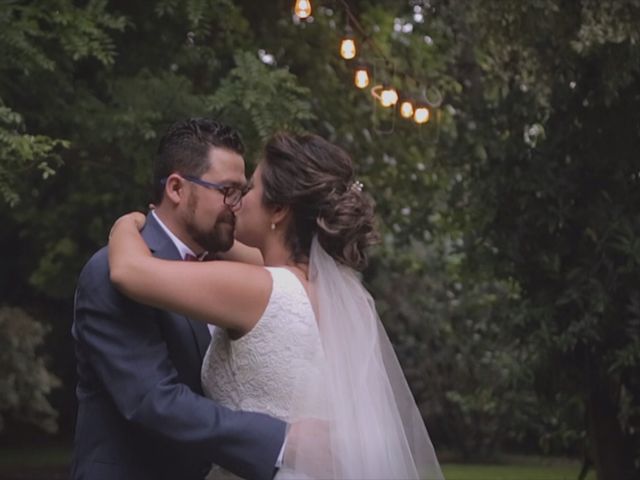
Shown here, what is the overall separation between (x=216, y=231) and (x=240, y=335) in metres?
0.31

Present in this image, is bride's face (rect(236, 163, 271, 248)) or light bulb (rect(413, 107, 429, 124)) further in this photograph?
light bulb (rect(413, 107, 429, 124))

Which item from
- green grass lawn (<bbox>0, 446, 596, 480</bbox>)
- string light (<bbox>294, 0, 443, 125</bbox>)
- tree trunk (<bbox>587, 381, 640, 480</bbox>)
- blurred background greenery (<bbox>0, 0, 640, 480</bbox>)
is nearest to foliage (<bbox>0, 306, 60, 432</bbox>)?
blurred background greenery (<bbox>0, 0, 640, 480</bbox>)

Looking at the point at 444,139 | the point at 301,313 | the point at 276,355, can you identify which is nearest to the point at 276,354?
the point at 276,355

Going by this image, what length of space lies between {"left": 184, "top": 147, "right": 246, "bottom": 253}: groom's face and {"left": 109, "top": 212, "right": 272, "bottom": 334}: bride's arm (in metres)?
0.20

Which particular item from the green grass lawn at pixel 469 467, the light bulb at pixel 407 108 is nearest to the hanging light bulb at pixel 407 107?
the light bulb at pixel 407 108

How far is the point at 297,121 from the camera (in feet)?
30.9

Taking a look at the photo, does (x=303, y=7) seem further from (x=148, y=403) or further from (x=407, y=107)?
(x=148, y=403)

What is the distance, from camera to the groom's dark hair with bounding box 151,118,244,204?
346cm

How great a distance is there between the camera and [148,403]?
125 inches

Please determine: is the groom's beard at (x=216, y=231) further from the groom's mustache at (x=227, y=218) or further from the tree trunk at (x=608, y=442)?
the tree trunk at (x=608, y=442)

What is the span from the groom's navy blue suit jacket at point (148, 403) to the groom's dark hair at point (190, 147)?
146 millimetres

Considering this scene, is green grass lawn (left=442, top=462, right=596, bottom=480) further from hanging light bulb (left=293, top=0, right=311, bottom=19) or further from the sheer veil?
the sheer veil

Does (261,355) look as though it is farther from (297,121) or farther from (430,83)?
(430,83)

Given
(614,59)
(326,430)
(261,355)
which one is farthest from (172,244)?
(614,59)
